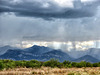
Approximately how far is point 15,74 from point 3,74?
1744mm

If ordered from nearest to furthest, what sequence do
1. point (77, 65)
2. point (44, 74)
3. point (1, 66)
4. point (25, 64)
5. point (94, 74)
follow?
point (44, 74) → point (94, 74) → point (1, 66) → point (25, 64) → point (77, 65)

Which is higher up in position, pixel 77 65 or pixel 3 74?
pixel 3 74

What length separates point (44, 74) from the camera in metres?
25.3

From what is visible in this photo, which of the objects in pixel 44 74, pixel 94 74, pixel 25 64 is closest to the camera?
pixel 44 74

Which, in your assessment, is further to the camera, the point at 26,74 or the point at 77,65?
the point at 77,65

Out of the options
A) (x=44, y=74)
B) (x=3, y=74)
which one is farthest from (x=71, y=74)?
(x=3, y=74)

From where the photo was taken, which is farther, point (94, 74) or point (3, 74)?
point (94, 74)

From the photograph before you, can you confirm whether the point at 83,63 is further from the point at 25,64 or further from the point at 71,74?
the point at 71,74

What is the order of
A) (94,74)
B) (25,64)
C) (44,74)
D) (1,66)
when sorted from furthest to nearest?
1. (25,64)
2. (1,66)
3. (94,74)
4. (44,74)

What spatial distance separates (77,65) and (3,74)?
25.6 metres

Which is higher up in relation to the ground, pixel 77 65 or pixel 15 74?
pixel 15 74

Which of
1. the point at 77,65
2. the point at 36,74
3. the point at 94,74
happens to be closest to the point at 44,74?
the point at 36,74

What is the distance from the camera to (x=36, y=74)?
26.0 meters

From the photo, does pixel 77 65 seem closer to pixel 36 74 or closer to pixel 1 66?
pixel 1 66
